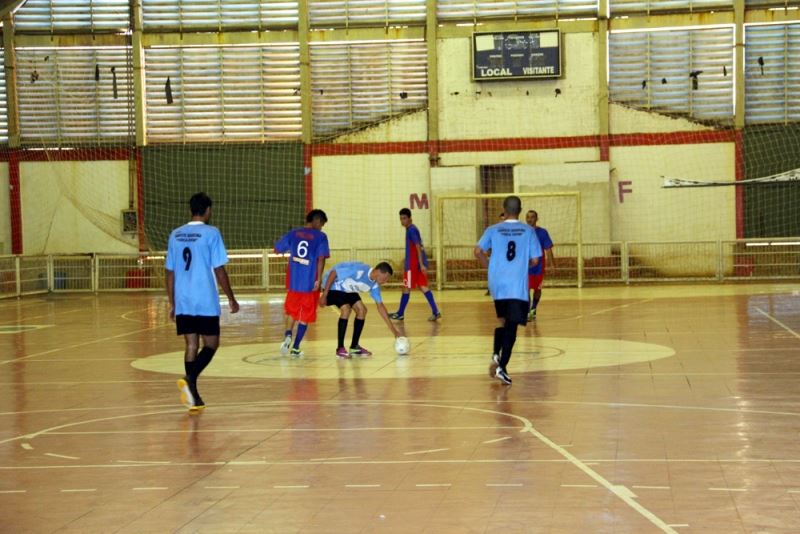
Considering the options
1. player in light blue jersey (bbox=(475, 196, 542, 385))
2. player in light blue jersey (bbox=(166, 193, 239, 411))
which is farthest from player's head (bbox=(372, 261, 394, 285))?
player in light blue jersey (bbox=(166, 193, 239, 411))

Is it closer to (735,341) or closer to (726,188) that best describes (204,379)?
(735,341)

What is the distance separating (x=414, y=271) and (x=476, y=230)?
12.9 meters

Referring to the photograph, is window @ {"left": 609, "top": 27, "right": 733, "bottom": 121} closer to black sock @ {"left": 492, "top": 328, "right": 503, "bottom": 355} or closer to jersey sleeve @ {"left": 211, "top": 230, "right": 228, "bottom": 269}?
black sock @ {"left": 492, "top": 328, "right": 503, "bottom": 355}

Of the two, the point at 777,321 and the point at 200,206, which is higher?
the point at 200,206

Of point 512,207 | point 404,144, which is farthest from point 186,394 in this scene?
point 404,144

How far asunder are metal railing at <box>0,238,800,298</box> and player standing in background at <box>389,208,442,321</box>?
11398 mm

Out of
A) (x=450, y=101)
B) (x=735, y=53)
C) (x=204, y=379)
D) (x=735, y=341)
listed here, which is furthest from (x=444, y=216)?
(x=204, y=379)

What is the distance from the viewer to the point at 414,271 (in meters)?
24.0

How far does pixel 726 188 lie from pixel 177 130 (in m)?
16.6

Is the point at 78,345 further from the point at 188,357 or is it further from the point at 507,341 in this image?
the point at 507,341

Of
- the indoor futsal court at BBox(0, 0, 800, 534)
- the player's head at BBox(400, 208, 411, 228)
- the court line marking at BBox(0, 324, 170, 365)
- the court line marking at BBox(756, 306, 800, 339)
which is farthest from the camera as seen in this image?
the indoor futsal court at BBox(0, 0, 800, 534)

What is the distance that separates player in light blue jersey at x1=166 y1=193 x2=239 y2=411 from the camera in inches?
472

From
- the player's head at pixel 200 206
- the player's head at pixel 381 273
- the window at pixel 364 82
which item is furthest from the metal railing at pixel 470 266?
the player's head at pixel 200 206

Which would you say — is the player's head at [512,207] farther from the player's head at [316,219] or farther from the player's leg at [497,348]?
the player's head at [316,219]
